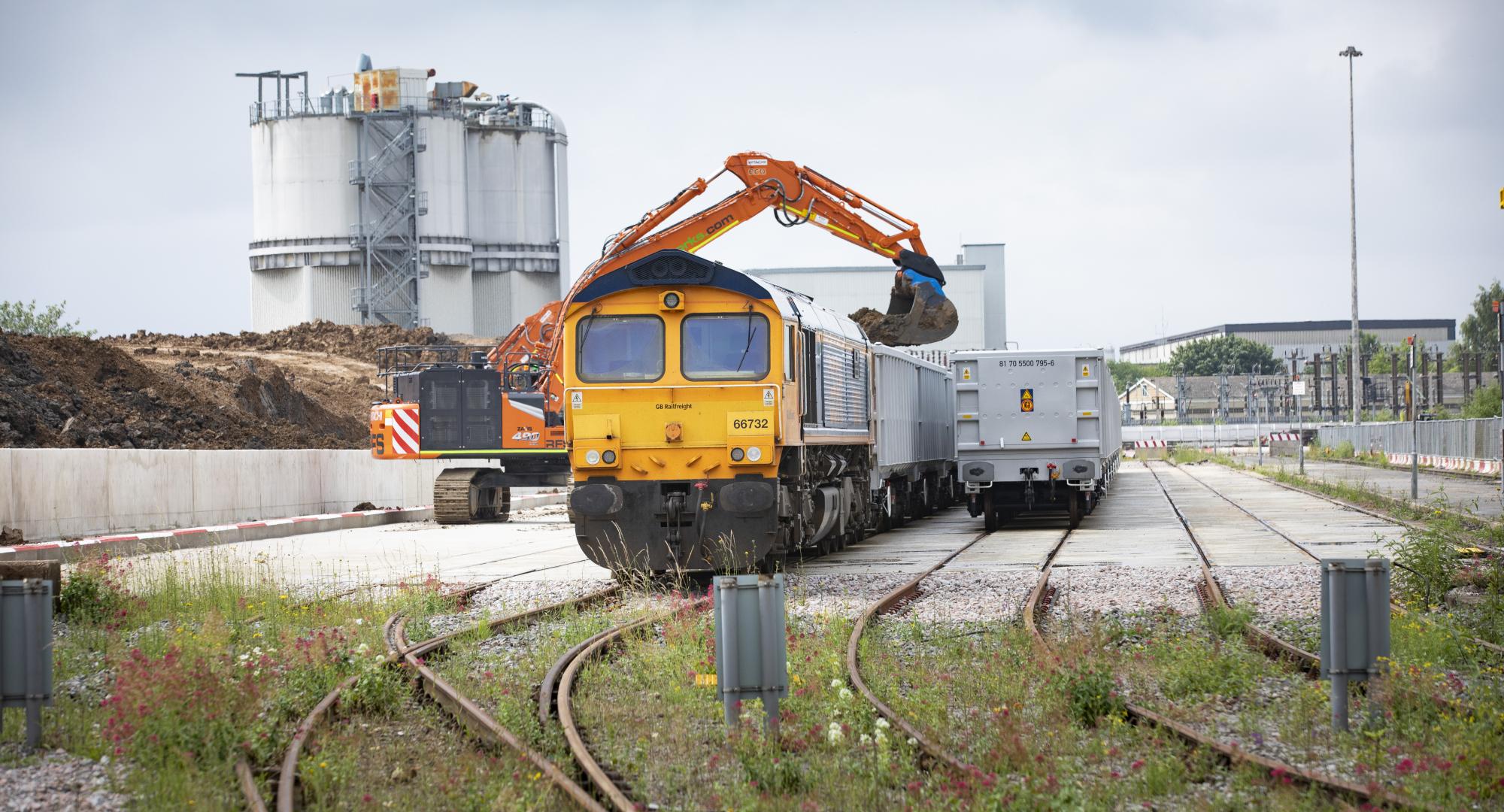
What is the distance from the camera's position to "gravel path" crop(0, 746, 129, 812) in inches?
277

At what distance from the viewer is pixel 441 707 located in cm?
886

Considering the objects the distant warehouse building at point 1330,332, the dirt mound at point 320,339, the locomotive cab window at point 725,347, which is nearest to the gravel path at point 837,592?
Result: the locomotive cab window at point 725,347

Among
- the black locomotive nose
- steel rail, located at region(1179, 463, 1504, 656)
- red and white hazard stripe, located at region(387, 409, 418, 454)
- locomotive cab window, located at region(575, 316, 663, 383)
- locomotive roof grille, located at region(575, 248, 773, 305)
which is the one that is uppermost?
locomotive roof grille, located at region(575, 248, 773, 305)

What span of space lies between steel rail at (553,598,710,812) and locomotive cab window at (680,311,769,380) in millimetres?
3431

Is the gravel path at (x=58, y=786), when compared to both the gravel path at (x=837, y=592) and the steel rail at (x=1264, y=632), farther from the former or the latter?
the steel rail at (x=1264, y=632)

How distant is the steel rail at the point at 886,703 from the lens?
716 cm

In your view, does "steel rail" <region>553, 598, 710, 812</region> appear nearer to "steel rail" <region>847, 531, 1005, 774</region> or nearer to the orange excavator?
"steel rail" <region>847, 531, 1005, 774</region>

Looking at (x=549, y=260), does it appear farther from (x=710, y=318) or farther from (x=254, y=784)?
(x=254, y=784)

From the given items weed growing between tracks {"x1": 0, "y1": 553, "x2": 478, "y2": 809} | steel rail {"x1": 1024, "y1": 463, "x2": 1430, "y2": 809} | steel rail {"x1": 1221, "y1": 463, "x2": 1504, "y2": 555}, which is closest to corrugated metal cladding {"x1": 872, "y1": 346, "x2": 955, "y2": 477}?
steel rail {"x1": 1221, "y1": 463, "x2": 1504, "y2": 555}

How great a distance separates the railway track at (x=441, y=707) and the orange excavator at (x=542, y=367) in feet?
37.6

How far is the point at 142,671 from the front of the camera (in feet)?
28.6

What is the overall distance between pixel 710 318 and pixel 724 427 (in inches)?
47.7

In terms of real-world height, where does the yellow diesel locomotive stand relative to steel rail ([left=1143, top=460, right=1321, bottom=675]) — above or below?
above

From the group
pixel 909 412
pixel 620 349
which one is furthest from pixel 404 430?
pixel 620 349
